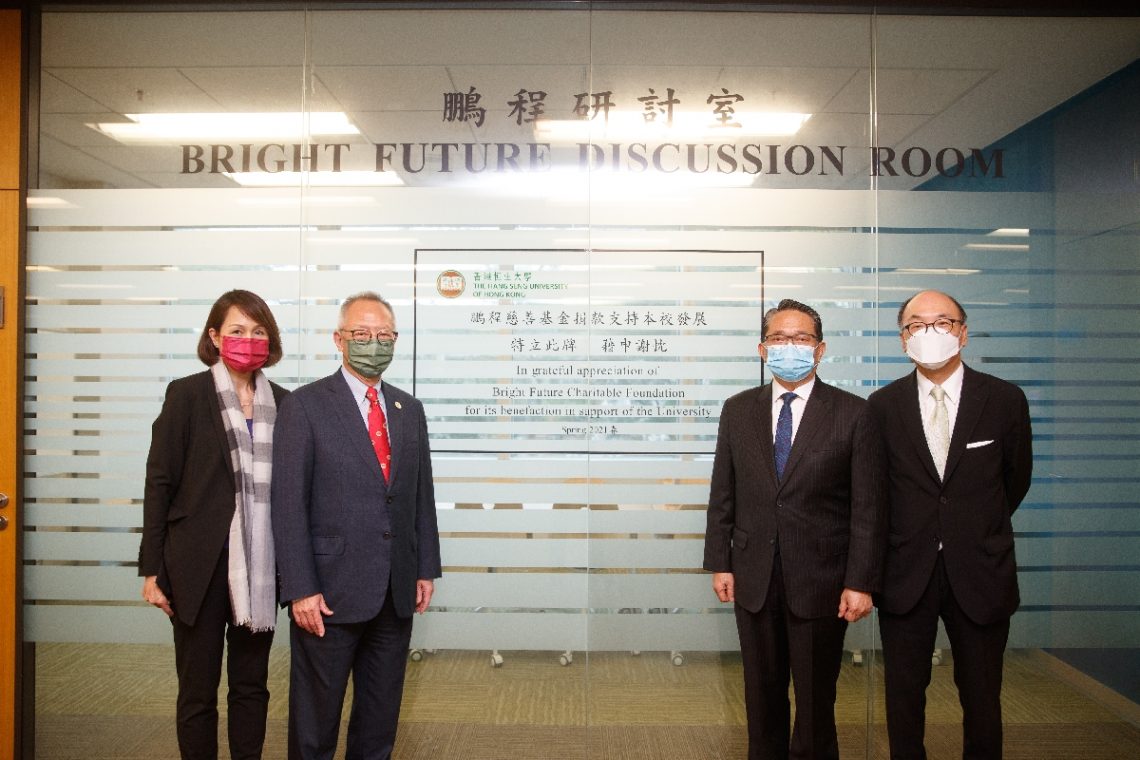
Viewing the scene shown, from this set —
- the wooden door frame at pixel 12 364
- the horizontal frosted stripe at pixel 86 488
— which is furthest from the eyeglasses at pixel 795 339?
the wooden door frame at pixel 12 364

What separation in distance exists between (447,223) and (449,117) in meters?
0.47

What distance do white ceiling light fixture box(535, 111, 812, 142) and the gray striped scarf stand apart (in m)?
1.63

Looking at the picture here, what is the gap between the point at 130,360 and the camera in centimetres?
282

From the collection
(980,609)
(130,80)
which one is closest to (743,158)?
(980,609)

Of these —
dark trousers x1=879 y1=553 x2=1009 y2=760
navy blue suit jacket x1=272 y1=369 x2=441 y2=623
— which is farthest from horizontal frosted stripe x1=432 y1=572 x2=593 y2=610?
dark trousers x1=879 y1=553 x2=1009 y2=760

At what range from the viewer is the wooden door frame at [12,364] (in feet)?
9.07

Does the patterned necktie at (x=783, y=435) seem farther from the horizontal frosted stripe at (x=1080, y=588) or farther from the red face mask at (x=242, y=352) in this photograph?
the red face mask at (x=242, y=352)

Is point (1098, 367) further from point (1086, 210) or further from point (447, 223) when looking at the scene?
point (447, 223)

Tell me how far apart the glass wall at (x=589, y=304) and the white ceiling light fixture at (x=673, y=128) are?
1cm

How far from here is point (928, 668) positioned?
2195 mm

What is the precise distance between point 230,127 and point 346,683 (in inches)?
90.8

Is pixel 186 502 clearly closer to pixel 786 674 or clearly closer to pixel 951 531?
pixel 786 674

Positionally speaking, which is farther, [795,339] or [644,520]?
[644,520]

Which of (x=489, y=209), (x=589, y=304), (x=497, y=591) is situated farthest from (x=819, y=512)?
(x=489, y=209)
